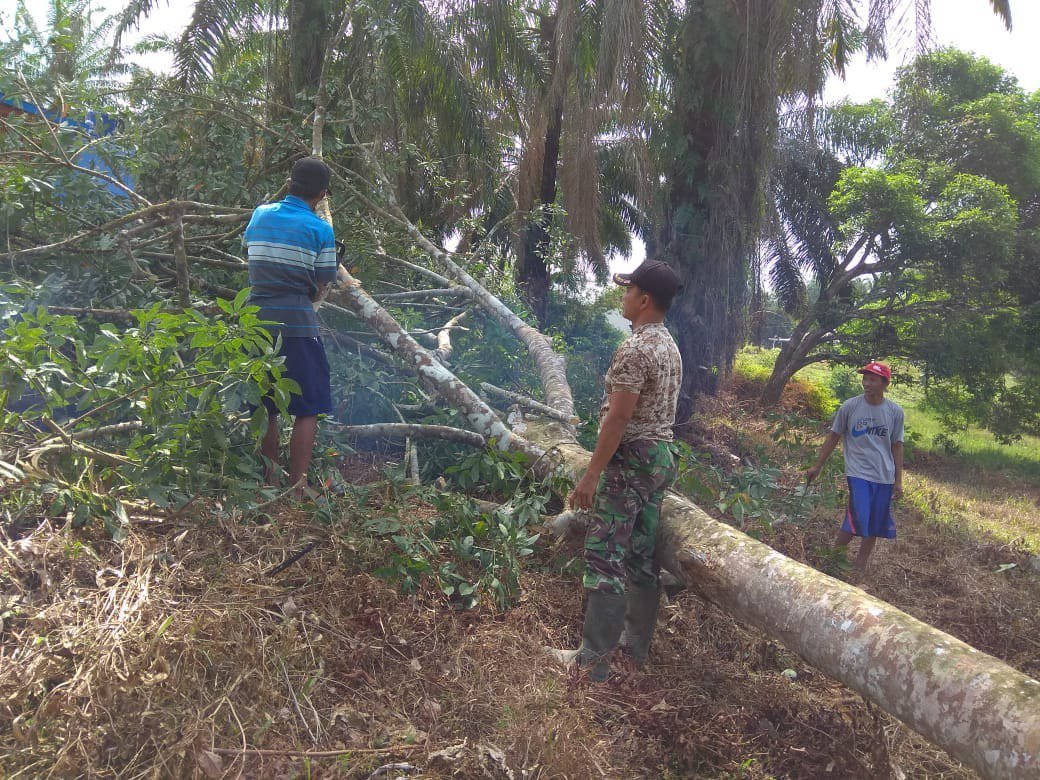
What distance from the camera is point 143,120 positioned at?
5.89 m

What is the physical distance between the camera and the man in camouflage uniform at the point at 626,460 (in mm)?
2789

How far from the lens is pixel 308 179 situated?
3309 mm

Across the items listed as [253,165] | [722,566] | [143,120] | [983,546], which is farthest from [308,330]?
[983,546]

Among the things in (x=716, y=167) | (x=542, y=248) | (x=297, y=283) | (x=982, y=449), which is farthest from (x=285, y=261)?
(x=982, y=449)

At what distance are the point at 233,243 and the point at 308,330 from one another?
2.52 meters

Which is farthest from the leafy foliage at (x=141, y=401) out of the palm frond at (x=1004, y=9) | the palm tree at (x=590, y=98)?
the palm frond at (x=1004, y=9)

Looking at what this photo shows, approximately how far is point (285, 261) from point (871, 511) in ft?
13.7

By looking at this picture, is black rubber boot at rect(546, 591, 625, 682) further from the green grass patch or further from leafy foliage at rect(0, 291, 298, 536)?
the green grass patch

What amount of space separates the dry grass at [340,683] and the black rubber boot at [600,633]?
0.32 feet

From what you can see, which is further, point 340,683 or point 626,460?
point 626,460

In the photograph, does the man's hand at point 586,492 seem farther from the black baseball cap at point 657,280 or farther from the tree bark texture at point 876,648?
the black baseball cap at point 657,280

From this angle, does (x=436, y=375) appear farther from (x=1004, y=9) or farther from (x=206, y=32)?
(x=1004, y=9)

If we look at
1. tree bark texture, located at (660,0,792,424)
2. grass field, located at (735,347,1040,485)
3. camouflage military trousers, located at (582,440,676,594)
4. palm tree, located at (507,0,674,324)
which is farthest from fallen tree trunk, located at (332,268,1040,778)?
grass field, located at (735,347,1040,485)

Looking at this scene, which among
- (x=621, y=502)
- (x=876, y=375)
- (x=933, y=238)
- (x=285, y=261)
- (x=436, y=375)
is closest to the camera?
(x=621, y=502)
